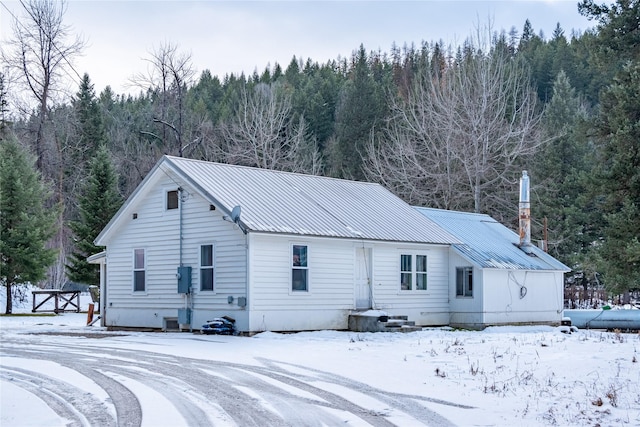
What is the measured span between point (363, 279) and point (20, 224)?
18566 millimetres

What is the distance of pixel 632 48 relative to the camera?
1099 inches

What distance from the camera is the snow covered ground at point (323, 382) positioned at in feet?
32.9

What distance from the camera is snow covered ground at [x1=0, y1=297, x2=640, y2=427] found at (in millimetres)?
10039

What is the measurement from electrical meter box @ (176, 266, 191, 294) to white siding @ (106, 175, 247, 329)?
9.1 inches

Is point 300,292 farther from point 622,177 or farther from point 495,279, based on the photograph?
point 622,177

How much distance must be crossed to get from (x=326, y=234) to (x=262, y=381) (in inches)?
436

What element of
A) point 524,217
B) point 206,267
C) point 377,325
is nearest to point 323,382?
point 206,267

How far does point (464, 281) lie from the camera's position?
2848cm

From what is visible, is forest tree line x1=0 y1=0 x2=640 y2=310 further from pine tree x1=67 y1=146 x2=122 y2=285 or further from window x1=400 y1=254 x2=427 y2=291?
window x1=400 y1=254 x2=427 y2=291

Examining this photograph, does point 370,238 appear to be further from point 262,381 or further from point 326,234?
point 262,381

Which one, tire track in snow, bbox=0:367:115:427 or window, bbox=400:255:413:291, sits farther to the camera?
window, bbox=400:255:413:291

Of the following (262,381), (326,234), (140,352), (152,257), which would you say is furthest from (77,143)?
(262,381)

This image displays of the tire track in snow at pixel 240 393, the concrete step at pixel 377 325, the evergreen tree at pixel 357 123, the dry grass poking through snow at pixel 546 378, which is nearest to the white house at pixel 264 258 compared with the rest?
the concrete step at pixel 377 325

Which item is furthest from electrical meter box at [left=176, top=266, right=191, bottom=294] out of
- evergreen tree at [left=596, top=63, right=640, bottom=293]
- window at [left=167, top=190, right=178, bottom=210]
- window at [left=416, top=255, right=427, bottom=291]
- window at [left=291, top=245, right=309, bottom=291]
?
evergreen tree at [left=596, top=63, right=640, bottom=293]
